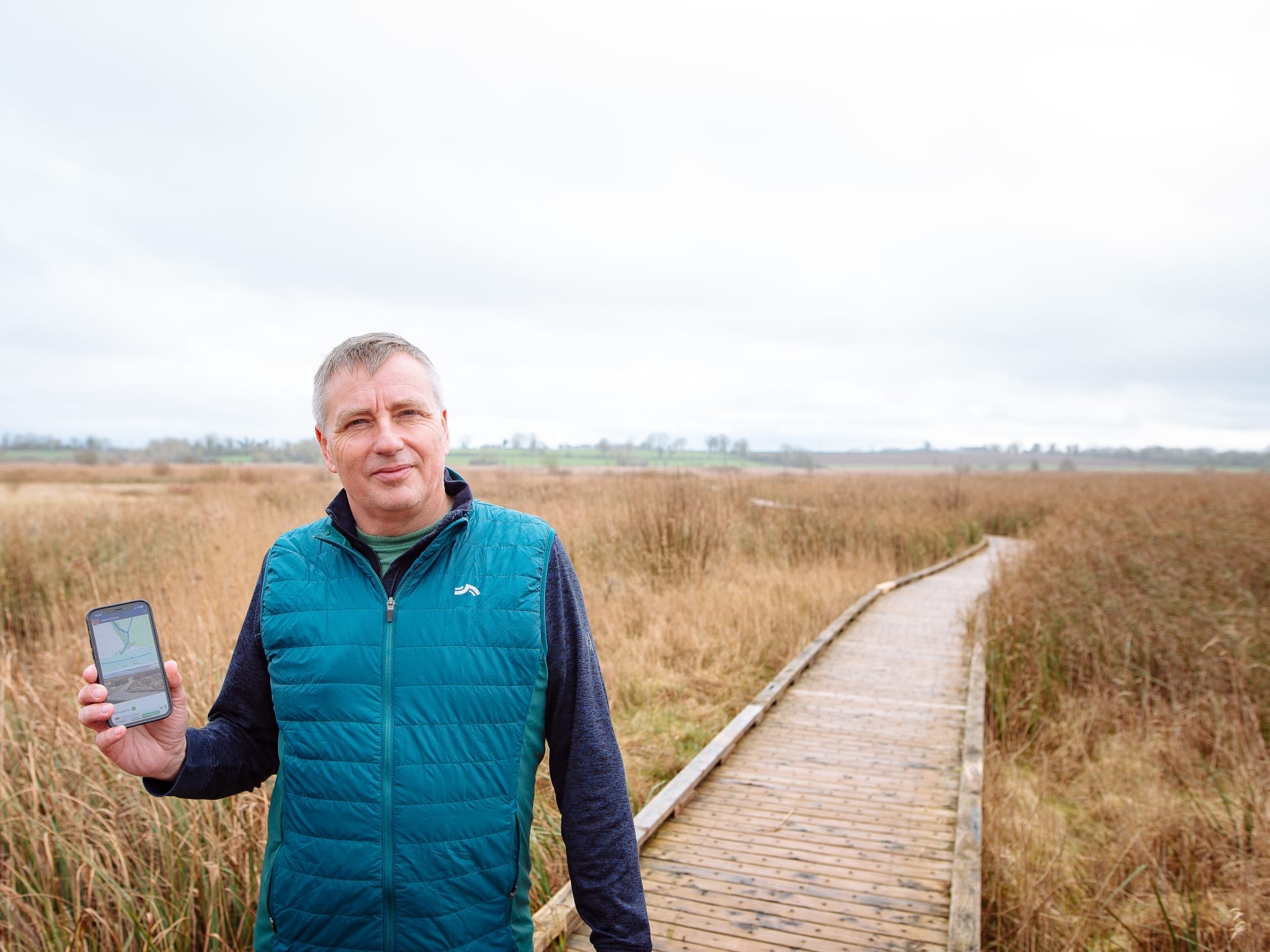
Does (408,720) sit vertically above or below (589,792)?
above

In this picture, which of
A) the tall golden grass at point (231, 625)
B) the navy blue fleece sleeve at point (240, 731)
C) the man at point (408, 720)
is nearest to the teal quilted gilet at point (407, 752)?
the man at point (408, 720)

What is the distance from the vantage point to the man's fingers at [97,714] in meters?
1.38

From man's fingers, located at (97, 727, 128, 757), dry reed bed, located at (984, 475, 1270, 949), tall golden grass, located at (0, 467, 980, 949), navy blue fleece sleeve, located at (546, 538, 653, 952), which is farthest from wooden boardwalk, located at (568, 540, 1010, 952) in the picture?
man's fingers, located at (97, 727, 128, 757)

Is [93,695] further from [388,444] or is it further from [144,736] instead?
[388,444]

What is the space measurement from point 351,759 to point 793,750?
13.4 feet

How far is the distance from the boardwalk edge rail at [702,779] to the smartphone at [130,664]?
3.36ft

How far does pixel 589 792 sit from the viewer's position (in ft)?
5.46

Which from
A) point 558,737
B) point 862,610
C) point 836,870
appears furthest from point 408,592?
point 862,610

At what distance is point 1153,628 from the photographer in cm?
678

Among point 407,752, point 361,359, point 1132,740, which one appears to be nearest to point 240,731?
point 407,752

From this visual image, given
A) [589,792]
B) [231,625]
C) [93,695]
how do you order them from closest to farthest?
[93,695], [589,792], [231,625]

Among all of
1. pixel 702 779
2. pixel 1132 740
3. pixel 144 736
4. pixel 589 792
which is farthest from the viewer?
pixel 1132 740

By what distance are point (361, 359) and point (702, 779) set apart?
3653 millimetres

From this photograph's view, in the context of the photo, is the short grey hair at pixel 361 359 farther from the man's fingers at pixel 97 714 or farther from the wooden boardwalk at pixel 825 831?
the wooden boardwalk at pixel 825 831
